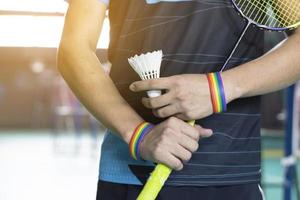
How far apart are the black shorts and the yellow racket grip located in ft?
0.19

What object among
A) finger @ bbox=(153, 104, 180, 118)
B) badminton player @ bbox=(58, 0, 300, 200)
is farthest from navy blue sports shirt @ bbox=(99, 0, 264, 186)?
finger @ bbox=(153, 104, 180, 118)

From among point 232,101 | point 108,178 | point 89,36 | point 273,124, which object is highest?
point 89,36

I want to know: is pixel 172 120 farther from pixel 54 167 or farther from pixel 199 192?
pixel 54 167

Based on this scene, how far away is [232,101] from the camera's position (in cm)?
98

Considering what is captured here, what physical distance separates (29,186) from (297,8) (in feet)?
14.7

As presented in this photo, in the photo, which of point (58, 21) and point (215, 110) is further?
point (58, 21)

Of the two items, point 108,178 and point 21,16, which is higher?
point 21,16

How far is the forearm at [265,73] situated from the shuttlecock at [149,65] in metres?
0.11

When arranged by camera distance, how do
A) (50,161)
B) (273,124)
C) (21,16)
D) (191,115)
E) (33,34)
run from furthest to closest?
(273,124) → (50,161) → (33,34) → (21,16) → (191,115)

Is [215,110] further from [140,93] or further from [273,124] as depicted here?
[273,124]

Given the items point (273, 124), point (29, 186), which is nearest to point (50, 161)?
point (29, 186)

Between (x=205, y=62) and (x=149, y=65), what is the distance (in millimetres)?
113

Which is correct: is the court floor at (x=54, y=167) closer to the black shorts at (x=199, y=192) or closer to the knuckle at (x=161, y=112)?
the black shorts at (x=199, y=192)

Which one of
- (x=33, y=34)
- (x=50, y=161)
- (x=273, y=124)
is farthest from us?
(x=273, y=124)
